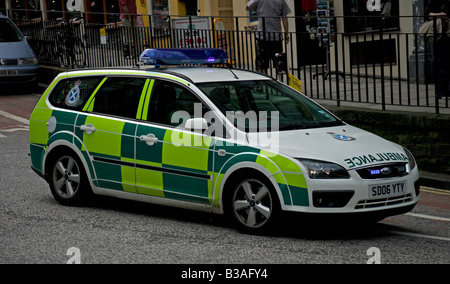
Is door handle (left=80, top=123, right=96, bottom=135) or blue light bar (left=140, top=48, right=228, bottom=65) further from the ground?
blue light bar (left=140, top=48, right=228, bottom=65)

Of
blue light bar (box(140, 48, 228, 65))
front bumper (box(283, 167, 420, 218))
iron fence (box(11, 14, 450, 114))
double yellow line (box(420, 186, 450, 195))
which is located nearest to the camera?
front bumper (box(283, 167, 420, 218))

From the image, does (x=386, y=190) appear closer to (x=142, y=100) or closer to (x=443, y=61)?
(x=142, y=100)

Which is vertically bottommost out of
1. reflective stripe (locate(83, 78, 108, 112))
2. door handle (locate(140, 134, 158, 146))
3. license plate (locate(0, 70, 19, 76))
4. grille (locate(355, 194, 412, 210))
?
grille (locate(355, 194, 412, 210))

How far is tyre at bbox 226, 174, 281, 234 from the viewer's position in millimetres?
7781

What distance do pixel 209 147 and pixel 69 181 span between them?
207 centimetres

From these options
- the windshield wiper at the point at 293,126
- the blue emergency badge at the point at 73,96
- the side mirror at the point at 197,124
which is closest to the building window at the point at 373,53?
the windshield wiper at the point at 293,126

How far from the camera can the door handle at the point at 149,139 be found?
859cm

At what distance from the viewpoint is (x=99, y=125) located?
9.16 meters

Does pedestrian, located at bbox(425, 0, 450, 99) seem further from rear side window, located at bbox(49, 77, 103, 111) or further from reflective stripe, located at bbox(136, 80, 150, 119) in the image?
rear side window, located at bbox(49, 77, 103, 111)

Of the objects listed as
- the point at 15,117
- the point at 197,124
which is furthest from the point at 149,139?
the point at 15,117

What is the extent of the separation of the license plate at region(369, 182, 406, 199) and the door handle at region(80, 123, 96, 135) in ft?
10.2

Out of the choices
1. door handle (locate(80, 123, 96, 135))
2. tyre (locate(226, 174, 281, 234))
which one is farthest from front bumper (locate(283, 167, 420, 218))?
door handle (locate(80, 123, 96, 135))
